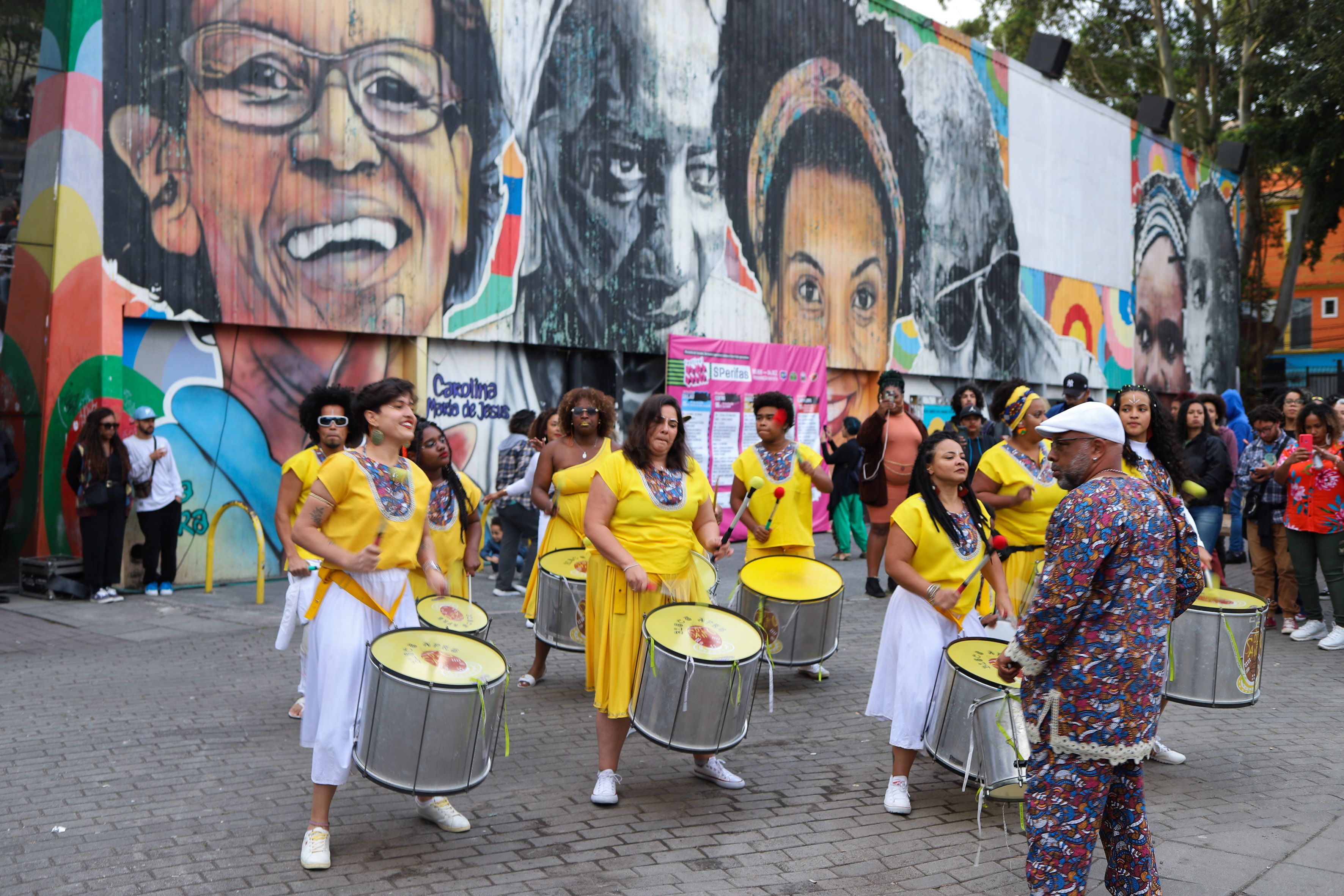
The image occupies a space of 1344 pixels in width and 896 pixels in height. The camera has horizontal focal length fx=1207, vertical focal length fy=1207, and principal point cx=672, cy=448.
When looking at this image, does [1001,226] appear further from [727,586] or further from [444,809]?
[444,809]

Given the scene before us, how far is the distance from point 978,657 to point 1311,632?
261 inches

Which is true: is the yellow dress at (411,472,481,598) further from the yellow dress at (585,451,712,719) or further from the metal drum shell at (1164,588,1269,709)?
the metal drum shell at (1164,588,1269,709)

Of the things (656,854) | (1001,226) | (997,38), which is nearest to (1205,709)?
(656,854)

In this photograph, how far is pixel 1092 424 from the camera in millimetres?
3934

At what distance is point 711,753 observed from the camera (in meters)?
5.52

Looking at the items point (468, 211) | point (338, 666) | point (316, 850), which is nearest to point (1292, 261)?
point (468, 211)

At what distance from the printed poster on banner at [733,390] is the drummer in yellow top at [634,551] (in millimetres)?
9182

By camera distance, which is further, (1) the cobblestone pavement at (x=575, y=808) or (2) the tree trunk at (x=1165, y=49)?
(2) the tree trunk at (x=1165, y=49)

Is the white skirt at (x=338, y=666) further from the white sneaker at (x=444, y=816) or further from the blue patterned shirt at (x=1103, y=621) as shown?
the blue patterned shirt at (x=1103, y=621)

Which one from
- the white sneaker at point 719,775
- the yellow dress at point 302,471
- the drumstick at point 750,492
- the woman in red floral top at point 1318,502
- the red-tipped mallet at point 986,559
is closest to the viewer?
the red-tipped mallet at point 986,559

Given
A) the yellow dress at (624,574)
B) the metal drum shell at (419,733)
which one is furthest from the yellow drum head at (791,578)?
the metal drum shell at (419,733)

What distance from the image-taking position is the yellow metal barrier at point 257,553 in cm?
1105

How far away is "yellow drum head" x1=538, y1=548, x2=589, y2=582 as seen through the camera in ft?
24.8

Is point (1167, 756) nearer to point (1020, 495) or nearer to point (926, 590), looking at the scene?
point (1020, 495)
